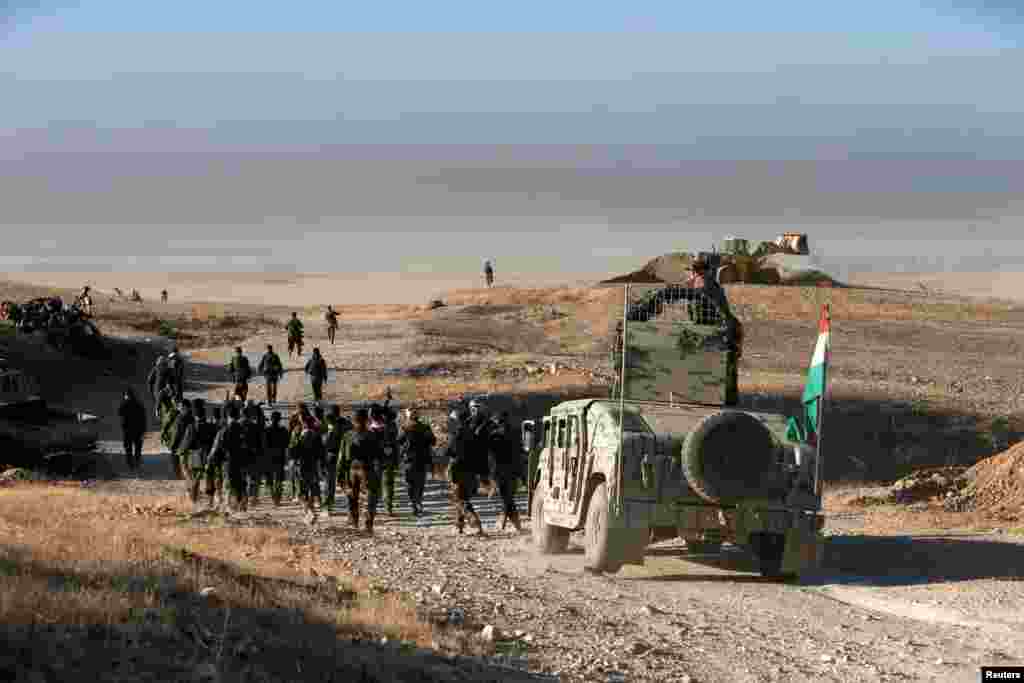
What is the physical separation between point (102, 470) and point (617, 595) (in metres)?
18.0

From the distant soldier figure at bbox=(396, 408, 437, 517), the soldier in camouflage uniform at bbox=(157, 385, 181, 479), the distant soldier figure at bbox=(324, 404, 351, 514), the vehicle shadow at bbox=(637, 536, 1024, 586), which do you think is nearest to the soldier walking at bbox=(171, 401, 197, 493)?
the soldier in camouflage uniform at bbox=(157, 385, 181, 479)

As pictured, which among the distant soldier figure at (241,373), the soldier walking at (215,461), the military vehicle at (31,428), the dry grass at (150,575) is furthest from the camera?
the distant soldier figure at (241,373)

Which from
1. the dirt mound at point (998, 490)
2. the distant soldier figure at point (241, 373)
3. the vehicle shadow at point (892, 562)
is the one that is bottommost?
the vehicle shadow at point (892, 562)

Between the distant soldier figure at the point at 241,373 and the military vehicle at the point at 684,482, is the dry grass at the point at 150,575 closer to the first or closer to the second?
the military vehicle at the point at 684,482

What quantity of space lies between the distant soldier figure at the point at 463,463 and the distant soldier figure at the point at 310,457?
2.73 metres

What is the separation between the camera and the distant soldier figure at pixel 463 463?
74.0 ft

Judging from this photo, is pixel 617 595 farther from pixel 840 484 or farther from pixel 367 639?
pixel 840 484

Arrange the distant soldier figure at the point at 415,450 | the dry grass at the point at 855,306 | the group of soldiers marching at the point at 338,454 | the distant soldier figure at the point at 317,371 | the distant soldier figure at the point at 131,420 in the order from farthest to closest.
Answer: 1. the dry grass at the point at 855,306
2. the distant soldier figure at the point at 317,371
3. the distant soldier figure at the point at 131,420
4. the distant soldier figure at the point at 415,450
5. the group of soldiers marching at the point at 338,454

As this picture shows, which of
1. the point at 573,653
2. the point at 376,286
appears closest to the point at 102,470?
the point at 573,653

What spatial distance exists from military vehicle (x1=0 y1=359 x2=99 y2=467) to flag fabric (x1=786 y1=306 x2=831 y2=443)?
15659 mm

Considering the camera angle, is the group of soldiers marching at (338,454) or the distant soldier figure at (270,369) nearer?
the group of soldiers marching at (338,454)

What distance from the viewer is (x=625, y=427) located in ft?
57.6

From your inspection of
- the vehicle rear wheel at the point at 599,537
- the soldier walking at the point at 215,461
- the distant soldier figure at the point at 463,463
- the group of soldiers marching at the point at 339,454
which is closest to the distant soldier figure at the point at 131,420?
the group of soldiers marching at the point at 339,454

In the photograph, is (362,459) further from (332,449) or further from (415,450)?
(332,449)
